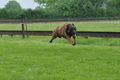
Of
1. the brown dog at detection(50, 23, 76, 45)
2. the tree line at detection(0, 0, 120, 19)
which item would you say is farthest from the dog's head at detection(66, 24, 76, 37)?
the tree line at detection(0, 0, 120, 19)

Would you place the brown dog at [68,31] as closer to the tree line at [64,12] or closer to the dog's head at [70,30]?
the dog's head at [70,30]

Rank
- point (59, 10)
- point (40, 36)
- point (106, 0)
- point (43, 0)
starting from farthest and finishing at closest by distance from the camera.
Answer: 1. point (43, 0)
2. point (106, 0)
3. point (59, 10)
4. point (40, 36)

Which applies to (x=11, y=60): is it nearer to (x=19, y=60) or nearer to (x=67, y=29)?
(x=19, y=60)

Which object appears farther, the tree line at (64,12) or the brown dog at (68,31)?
the tree line at (64,12)

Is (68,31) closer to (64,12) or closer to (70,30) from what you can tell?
(70,30)

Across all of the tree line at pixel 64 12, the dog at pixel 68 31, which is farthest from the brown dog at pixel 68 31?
the tree line at pixel 64 12

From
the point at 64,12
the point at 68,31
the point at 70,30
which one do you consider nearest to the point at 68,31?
the point at 68,31

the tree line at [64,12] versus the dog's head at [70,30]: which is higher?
the dog's head at [70,30]

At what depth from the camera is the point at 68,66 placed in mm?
8023

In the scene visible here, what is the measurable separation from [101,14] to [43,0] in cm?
4365

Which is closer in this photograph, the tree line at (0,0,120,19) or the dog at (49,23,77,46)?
the dog at (49,23,77,46)

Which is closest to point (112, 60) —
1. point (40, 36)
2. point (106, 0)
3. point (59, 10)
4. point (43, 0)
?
point (40, 36)

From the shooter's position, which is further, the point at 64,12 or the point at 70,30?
the point at 64,12

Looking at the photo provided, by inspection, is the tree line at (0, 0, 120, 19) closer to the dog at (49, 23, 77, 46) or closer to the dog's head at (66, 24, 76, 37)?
the dog at (49, 23, 77, 46)
